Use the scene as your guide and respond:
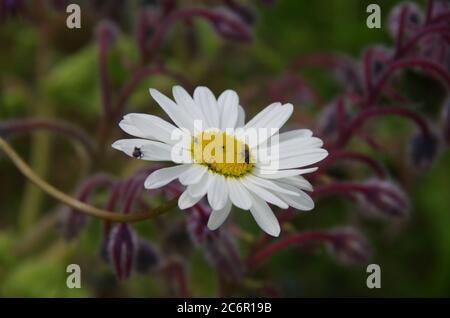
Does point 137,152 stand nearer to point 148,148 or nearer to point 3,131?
point 148,148

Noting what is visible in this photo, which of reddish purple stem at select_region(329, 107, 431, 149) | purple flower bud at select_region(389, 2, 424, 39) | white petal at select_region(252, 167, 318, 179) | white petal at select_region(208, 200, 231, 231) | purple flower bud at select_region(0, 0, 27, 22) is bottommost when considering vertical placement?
white petal at select_region(208, 200, 231, 231)

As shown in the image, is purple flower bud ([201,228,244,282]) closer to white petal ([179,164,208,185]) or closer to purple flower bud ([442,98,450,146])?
white petal ([179,164,208,185])

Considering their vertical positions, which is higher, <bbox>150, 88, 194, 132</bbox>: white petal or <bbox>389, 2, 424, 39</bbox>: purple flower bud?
<bbox>389, 2, 424, 39</bbox>: purple flower bud

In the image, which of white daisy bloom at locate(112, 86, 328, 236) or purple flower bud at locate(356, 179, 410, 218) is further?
purple flower bud at locate(356, 179, 410, 218)

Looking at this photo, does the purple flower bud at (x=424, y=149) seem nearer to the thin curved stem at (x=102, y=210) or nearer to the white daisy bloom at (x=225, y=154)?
the white daisy bloom at (x=225, y=154)

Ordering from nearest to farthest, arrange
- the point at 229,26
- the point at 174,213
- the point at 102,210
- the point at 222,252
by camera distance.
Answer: the point at 102,210
the point at 222,252
the point at 229,26
the point at 174,213

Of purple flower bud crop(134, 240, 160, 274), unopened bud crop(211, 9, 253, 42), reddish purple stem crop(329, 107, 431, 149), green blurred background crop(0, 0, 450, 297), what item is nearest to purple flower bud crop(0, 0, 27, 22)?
green blurred background crop(0, 0, 450, 297)

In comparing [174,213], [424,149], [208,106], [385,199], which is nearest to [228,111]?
[208,106]

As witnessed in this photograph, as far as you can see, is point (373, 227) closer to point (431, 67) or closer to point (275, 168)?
point (431, 67)

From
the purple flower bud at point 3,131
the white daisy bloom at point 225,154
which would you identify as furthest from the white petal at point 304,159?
the purple flower bud at point 3,131
